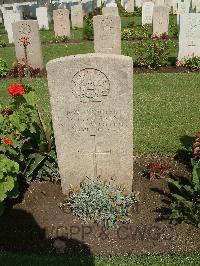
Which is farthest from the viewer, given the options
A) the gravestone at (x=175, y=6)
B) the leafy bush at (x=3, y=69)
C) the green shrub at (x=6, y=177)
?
the gravestone at (x=175, y=6)

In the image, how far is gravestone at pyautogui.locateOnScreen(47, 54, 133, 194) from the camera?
382 cm

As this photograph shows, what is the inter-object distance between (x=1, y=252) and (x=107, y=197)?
1348 mm

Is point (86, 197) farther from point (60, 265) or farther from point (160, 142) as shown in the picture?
point (160, 142)

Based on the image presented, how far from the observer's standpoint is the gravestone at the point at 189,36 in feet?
34.0

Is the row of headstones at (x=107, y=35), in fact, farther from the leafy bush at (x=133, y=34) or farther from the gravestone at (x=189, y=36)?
the leafy bush at (x=133, y=34)

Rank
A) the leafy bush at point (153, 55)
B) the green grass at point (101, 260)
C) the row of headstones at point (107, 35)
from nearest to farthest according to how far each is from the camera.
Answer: the green grass at point (101, 260) → the row of headstones at point (107, 35) → the leafy bush at point (153, 55)

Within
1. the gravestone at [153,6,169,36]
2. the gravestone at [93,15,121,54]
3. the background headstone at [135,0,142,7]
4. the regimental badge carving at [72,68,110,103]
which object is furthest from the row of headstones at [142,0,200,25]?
the regimental badge carving at [72,68,110,103]

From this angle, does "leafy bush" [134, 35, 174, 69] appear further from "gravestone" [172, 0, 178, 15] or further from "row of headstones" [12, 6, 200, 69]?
"gravestone" [172, 0, 178, 15]

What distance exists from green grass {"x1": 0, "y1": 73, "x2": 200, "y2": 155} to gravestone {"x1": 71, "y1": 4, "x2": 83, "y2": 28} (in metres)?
10.6

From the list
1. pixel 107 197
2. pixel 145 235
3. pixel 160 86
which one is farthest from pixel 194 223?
pixel 160 86

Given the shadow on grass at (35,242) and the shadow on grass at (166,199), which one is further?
the shadow on grass at (166,199)

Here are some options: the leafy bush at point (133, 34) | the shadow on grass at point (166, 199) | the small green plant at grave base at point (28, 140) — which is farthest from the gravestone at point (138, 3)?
the shadow on grass at point (166, 199)

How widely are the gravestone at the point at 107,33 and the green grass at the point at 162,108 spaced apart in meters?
1.62

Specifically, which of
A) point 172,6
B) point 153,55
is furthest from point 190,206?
point 172,6
